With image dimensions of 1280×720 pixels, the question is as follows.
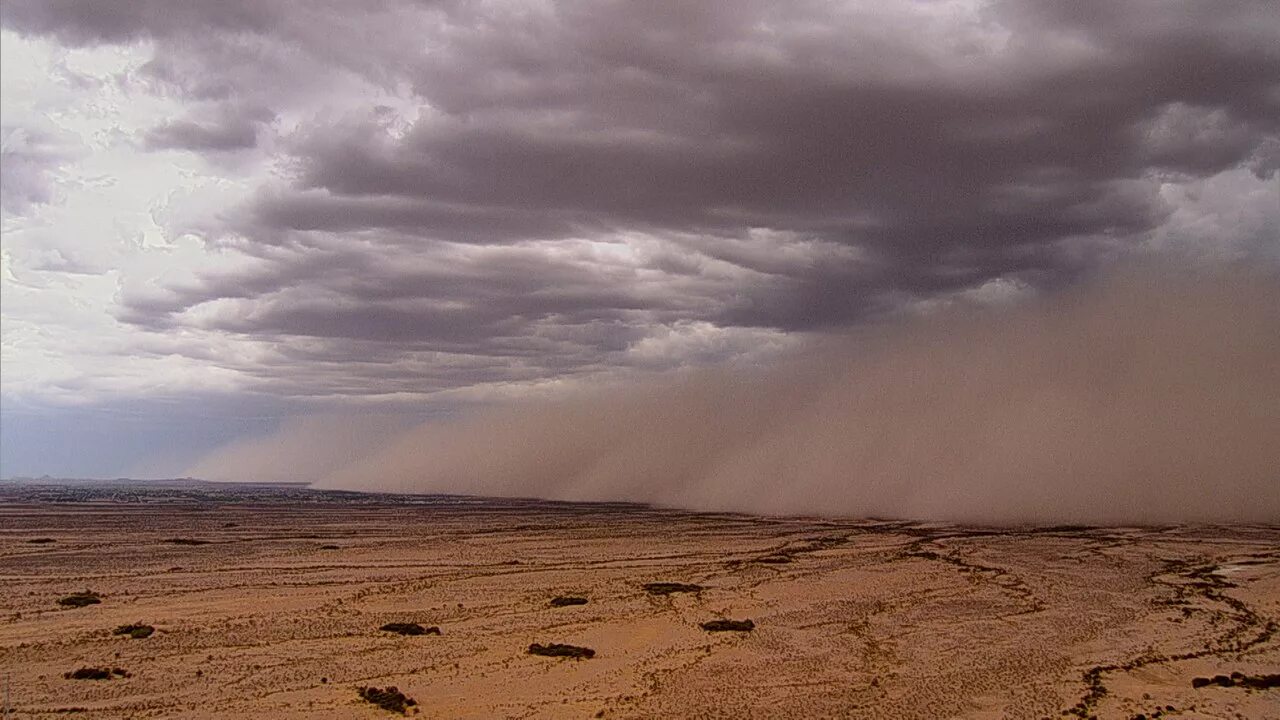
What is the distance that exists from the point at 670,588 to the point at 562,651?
15.8 metres

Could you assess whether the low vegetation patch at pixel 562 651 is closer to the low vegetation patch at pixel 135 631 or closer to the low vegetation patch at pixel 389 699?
the low vegetation patch at pixel 389 699

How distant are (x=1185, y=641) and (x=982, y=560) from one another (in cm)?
2677

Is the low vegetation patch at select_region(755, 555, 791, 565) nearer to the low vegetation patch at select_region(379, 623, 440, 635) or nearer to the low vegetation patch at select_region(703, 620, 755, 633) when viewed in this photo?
the low vegetation patch at select_region(703, 620, 755, 633)

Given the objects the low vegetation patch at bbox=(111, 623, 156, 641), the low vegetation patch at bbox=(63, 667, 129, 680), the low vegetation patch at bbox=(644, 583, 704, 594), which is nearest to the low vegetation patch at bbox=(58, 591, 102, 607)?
the low vegetation patch at bbox=(111, 623, 156, 641)

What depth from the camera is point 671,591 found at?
43500 millimetres

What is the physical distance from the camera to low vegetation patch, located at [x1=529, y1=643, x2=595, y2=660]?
28.9 meters

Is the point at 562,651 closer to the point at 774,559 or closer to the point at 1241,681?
the point at 1241,681

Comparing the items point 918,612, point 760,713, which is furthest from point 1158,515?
point 760,713

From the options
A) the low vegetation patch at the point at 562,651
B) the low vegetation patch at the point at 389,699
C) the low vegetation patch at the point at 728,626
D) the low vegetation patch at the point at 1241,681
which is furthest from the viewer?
the low vegetation patch at the point at 728,626

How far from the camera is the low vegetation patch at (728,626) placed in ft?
110

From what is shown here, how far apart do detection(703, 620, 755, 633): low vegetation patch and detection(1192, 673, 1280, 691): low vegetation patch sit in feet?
44.7

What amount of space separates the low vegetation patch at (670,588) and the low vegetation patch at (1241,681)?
21.8 meters

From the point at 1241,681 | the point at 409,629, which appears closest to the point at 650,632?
the point at 409,629

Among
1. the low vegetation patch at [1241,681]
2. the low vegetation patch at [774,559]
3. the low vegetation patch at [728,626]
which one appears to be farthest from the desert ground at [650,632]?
the low vegetation patch at [774,559]
